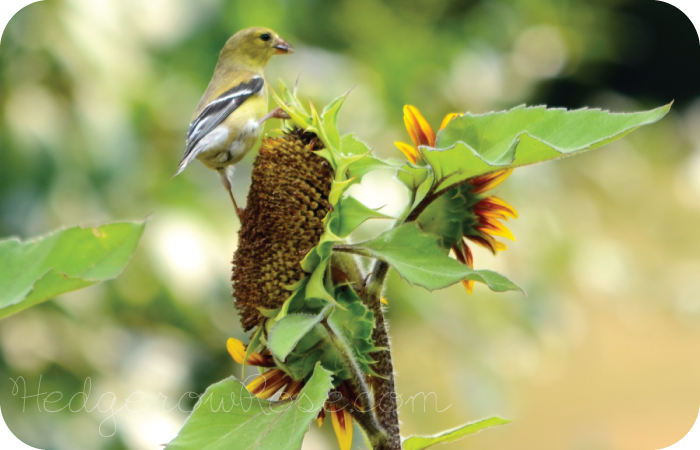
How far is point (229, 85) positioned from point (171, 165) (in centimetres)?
118

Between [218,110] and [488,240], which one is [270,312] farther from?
[218,110]

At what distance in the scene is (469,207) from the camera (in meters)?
0.40

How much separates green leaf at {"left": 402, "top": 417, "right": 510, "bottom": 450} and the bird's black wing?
0.42 metres

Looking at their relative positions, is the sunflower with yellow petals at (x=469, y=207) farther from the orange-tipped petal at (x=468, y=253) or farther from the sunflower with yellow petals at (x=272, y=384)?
the sunflower with yellow petals at (x=272, y=384)

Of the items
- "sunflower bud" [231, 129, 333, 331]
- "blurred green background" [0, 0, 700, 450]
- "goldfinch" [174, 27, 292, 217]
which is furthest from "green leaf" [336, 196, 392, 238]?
"blurred green background" [0, 0, 700, 450]

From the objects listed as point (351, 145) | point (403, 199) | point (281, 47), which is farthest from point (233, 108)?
point (403, 199)

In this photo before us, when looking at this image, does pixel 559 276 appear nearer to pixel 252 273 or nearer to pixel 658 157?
pixel 658 157

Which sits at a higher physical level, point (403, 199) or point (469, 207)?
point (469, 207)

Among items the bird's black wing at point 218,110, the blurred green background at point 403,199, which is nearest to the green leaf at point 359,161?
the bird's black wing at point 218,110

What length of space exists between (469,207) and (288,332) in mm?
152

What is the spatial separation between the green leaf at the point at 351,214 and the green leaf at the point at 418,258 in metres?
0.02

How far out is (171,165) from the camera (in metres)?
1.94

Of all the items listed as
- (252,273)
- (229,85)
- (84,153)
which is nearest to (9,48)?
(84,153)

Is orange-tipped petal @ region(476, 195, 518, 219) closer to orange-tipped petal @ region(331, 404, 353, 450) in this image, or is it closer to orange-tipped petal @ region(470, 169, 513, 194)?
orange-tipped petal @ region(470, 169, 513, 194)
